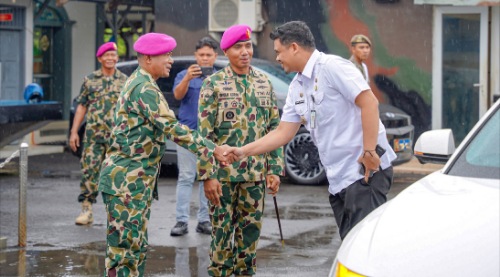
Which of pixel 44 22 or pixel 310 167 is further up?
pixel 44 22

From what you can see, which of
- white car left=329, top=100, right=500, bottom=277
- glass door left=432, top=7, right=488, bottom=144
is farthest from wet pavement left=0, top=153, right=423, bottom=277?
glass door left=432, top=7, right=488, bottom=144

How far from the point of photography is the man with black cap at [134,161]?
6.74 metres

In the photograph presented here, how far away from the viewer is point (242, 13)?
1977cm

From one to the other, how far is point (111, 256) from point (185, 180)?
3526 mm

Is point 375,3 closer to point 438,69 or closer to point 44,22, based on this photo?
point 438,69

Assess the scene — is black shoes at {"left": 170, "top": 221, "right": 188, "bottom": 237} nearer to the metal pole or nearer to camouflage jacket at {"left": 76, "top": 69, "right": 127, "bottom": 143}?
camouflage jacket at {"left": 76, "top": 69, "right": 127, "bottom": 143}

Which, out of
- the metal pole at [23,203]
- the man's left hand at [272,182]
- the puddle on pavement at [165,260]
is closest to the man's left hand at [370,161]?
the man's left hand at [272,182]

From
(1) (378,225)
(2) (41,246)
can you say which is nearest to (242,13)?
(2) (41,246)

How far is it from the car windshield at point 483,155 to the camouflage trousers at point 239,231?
2686 millimetres

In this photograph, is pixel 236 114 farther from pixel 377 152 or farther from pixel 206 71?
pixel 206 71

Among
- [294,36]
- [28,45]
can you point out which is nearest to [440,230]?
[294,36]

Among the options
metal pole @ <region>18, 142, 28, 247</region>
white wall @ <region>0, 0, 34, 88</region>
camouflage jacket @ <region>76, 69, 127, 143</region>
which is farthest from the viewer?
white wall @ <region>0, 0, 34, 88</region>

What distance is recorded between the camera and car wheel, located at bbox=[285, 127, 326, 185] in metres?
14.3

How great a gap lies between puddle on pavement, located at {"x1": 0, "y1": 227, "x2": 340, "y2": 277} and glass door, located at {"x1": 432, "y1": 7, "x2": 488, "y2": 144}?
893cm
